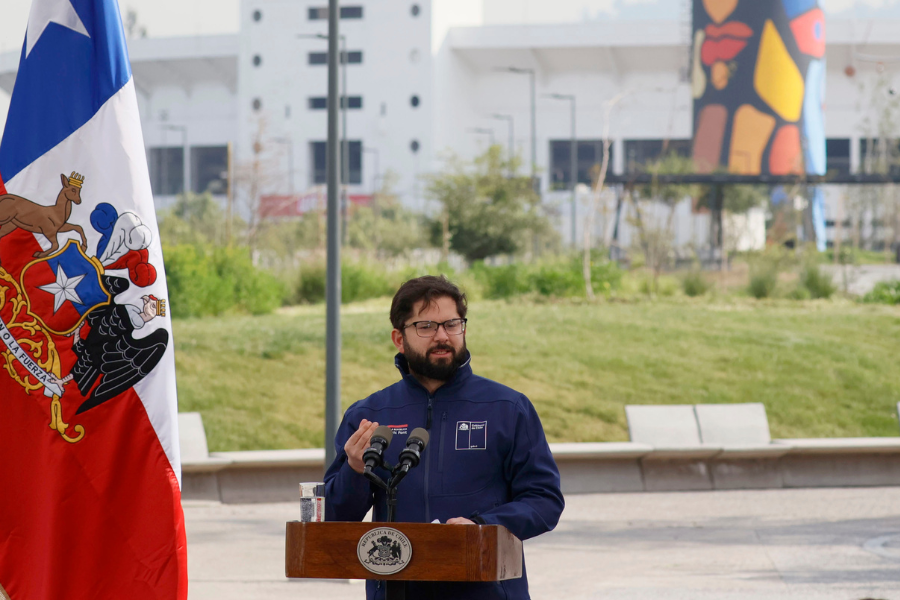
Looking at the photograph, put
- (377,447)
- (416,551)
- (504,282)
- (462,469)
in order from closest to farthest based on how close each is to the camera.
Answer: (416,551) → (377,447) → (462,469) → (504,282)

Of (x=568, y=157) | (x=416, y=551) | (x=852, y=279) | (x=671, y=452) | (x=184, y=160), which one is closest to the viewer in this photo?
(x=416, y=551)

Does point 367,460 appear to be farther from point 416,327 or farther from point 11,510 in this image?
point 11,510

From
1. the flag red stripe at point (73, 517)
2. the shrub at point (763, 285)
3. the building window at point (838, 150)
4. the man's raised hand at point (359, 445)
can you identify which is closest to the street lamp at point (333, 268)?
the flag red stripe at point (73, 517)

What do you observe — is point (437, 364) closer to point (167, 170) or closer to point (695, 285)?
point (695, 285)

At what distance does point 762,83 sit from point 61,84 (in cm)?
4755

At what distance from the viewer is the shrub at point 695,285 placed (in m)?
26.6

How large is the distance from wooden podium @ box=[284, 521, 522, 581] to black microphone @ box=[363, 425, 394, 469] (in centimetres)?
18

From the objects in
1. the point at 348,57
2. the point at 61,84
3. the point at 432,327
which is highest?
the point at 348,57

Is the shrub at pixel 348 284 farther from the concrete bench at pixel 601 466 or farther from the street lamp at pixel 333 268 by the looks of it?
the street lamp at pixel 333 268

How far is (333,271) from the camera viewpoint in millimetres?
10305

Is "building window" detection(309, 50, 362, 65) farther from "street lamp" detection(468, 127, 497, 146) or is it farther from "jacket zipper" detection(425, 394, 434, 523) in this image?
"jacket zipper" detection(425, 394, 434, 523)

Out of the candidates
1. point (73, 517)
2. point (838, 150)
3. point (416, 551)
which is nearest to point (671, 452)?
point (73, 517)

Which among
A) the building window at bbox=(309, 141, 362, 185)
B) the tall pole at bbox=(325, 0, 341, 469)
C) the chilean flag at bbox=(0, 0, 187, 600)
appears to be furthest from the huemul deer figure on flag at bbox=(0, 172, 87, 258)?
the building window at bbox=(309, 141, 362, 185)

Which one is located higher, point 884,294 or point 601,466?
point 884,294
